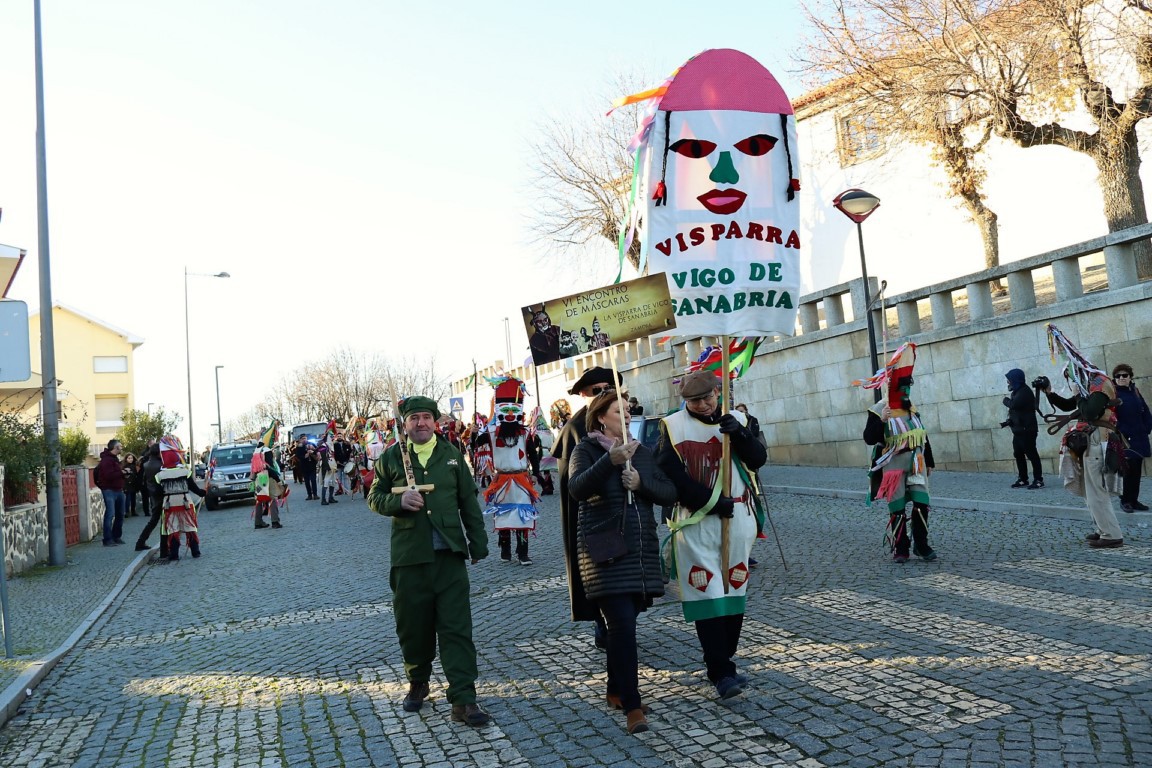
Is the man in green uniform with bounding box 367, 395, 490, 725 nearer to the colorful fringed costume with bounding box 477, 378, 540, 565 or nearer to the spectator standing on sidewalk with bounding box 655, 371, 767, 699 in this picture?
the spectator standing on sidewalk with bounding box 655, 371, 767, 699

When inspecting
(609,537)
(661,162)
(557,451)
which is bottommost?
(609,537)

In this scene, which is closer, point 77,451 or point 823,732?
point 823,732

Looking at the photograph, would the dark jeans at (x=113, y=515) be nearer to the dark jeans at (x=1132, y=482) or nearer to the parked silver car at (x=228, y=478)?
the parked silver car at (x=228, y=478)

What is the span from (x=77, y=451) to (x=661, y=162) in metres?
21.4

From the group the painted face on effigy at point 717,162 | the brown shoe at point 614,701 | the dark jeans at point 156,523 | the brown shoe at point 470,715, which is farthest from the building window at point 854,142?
the brown shoe at point 470,715

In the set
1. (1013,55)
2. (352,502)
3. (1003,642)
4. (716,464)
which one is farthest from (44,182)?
(1013,55)

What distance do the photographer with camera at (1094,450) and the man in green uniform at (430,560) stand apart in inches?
249

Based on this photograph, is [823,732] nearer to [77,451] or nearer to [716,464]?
[716,464]

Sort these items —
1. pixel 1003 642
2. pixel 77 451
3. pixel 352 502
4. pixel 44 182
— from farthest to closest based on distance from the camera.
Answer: pixel 352 502 → pixel 77 451 → pixel 44 182 → pixel 1003 642

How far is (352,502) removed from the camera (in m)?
26.9

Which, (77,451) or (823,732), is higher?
(77,451)

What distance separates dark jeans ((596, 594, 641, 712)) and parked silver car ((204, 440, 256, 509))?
85.0 ft

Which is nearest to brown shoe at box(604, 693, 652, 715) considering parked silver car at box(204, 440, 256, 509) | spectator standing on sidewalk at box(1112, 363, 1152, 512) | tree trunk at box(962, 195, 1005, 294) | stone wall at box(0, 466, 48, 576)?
spectator standing on sidewalk at box(1112, 363, 1152, 512)

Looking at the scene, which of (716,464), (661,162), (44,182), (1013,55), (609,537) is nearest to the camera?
(609,537)
